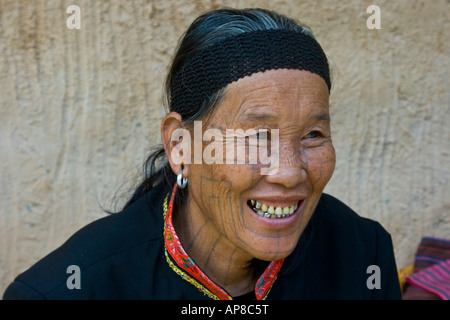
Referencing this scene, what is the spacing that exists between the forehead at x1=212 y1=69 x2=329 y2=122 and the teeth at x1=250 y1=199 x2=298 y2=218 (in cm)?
31

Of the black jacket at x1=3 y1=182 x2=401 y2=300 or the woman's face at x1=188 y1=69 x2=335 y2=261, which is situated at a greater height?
the woman's face at x1=188 y1=69 x2=335 y2=261

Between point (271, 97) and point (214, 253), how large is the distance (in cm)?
72

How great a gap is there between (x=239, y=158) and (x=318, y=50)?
20.7 inches

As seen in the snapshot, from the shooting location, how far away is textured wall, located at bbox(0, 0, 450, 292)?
10.2 feet

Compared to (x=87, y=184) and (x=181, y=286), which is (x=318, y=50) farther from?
(x=87, y=184)

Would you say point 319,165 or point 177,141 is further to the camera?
point 177,141

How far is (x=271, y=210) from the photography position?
198 cm

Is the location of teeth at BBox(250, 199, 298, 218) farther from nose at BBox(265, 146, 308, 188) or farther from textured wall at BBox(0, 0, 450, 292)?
textured wall at BBox(0, 0, 450, 292)

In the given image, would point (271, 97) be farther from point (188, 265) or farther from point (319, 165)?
point (188, 265)

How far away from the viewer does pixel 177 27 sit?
3.17 m

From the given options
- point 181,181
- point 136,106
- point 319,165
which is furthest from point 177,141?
point 136,106

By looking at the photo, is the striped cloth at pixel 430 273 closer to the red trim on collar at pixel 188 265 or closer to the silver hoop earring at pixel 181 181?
the red trim on collar at pixel 188 265

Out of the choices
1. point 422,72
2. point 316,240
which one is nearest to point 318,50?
point 316,240

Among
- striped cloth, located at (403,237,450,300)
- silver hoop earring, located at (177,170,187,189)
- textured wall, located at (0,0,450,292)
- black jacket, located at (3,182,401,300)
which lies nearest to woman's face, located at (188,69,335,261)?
silver hoop earring, located at (177,170,187,189)
